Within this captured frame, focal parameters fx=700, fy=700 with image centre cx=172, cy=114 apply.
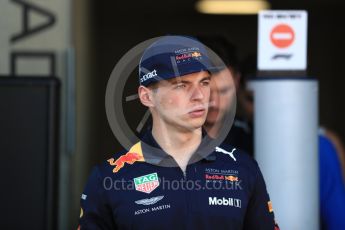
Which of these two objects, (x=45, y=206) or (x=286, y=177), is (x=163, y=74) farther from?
(x=45, y=206)

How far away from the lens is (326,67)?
1237cm

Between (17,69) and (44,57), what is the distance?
0.19 meters

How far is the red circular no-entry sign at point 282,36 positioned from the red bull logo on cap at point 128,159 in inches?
47.7

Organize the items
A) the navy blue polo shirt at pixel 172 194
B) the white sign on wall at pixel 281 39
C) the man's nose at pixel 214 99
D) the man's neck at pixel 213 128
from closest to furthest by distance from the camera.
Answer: the navy blue polo shirt at pixel 172 194 → the man's neck at pixel 213 128 → the man's nose at pixel 214 99 → the white sign on wall at pixel 281 39

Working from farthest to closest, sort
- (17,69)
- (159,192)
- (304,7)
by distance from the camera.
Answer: (304,7), (17,69), (159,192)

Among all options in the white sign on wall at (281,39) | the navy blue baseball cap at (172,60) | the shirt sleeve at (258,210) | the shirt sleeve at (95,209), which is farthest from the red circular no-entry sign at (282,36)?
the shirt sleeve at (95,209)

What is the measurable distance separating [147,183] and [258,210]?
42 cm

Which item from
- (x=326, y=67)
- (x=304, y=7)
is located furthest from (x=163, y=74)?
(x=326, y=67)

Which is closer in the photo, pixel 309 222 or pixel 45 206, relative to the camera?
pixel 309 222

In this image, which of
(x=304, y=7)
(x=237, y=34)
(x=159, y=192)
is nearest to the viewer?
(x=159, y=192)

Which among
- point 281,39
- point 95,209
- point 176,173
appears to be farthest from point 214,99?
point 95,209

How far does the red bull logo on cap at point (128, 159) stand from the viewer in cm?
252

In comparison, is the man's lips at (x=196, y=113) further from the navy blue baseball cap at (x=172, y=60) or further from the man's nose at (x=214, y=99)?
the man's nose at (x=214, y=99)

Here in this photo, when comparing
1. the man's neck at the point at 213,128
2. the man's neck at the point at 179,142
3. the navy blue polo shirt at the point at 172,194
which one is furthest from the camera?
the man's neck at the point at 213,128
